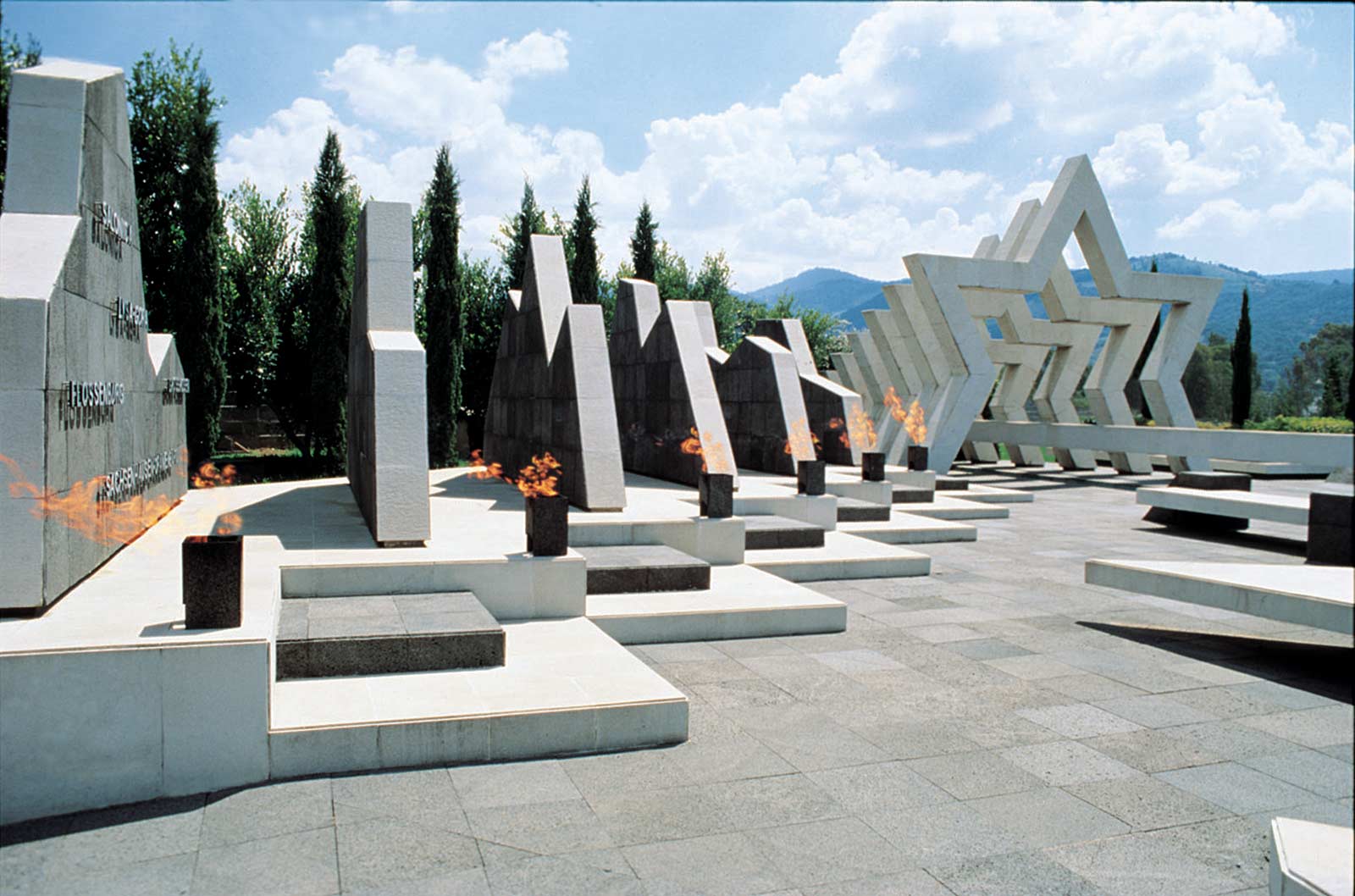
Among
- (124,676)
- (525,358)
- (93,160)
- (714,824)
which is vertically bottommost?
(714,824)

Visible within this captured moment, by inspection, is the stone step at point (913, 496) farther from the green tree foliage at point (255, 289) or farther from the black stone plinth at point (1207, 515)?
the green tree foliage at point (255, 289)

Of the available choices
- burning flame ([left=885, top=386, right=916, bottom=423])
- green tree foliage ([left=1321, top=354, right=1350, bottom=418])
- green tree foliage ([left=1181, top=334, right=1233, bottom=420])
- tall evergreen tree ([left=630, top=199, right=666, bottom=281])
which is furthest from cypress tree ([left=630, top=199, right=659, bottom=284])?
green tree foliage ([left=1181, top=334, right=1233, bottom=420])

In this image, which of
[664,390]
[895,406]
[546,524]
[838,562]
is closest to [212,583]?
[546,524]

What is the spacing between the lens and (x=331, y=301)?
995 inches

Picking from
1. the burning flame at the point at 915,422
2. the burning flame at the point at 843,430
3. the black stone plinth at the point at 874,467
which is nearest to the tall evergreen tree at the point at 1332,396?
the burning flame at the point at 915,422

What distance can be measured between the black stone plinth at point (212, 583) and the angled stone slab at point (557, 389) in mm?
6577

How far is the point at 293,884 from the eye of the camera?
430cm

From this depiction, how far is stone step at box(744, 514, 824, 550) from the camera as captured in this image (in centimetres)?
1249

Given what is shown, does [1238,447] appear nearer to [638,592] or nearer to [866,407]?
[866,407]

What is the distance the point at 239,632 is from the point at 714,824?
298cm

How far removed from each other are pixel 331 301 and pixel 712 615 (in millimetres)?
19649

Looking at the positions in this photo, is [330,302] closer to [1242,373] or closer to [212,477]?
[212,477]

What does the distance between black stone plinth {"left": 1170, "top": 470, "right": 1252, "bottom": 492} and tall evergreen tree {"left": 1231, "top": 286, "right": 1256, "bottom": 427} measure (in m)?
23.8

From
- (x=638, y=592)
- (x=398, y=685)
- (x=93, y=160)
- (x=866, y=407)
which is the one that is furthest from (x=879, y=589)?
(x=866, y=407)
